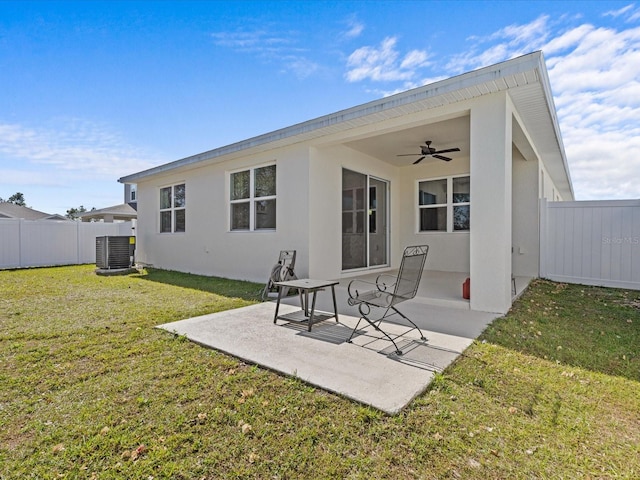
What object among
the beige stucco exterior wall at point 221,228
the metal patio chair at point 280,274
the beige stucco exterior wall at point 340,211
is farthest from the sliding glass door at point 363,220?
the metal patio chair at point 280,274

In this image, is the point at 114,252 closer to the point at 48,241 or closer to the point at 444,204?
the point at 48,241

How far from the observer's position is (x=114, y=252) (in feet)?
33.3

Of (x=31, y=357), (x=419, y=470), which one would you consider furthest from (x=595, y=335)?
(x=31, y=357)

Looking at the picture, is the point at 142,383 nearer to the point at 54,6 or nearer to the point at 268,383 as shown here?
the point at 268,383

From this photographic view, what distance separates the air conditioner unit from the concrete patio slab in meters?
7.15

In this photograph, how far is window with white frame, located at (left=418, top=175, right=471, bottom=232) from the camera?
8984mm

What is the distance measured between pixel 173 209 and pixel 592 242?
36.1 feet

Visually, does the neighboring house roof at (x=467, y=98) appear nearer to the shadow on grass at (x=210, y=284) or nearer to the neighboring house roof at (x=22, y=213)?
the shadow on grass at (x=210, y=284)

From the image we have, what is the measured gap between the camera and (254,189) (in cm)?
813

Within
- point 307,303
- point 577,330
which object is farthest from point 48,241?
point 577,330

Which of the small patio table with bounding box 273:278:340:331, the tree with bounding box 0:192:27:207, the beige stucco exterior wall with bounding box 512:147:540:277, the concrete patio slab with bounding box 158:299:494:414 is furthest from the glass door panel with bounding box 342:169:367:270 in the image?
the tree with bounding box 0:192:27:207

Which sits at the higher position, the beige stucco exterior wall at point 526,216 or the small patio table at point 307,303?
the beige stucco exterior wall at point 526,216

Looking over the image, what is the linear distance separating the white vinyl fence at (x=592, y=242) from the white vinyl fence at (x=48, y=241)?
1429 cm

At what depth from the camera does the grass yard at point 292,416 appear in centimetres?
178
